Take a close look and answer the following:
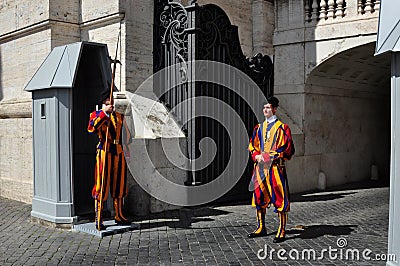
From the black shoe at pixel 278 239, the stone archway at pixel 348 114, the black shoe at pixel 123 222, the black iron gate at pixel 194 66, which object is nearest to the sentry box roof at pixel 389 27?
the black shoe at pixel 278 239

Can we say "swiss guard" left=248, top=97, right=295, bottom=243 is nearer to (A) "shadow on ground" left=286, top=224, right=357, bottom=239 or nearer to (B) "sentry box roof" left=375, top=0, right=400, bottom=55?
(A) "shadow on ground" left=286, top=224, right=357, bottom=239

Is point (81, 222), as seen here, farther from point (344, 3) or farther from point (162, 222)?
point (344, 3)

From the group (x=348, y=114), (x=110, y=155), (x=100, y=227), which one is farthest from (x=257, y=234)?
(x=348, y=114)

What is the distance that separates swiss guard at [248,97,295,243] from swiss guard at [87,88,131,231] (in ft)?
5.65

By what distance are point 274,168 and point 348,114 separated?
6.72 m

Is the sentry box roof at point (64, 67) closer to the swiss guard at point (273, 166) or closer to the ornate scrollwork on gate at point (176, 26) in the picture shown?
the ornate scrollwork on gate at point (176, 26)

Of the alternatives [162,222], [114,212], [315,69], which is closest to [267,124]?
[162,222]

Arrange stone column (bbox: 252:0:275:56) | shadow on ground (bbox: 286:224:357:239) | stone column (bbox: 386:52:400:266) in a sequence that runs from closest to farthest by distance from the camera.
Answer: stone column (bbox: 386:52:400:266), shadow on ground (bbox: 286:224:357:239), stone column (bbox: 252:0:275:56)

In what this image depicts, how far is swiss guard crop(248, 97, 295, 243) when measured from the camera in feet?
20.4

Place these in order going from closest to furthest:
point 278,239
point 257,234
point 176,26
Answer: point 278,239 → point 257,234 → point 176,26

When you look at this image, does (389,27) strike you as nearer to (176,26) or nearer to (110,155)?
(110,155)

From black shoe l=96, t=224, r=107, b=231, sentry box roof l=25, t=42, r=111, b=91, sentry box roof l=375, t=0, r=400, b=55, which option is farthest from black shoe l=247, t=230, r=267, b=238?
sentry box roof l=375, t=0, r=400, b=55

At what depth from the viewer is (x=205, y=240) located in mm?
6238

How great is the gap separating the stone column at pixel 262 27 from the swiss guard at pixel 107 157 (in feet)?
18.6
